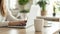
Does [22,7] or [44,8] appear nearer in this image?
[44,8]

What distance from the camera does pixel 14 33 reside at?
1.35 m

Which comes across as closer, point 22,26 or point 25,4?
point 22,26

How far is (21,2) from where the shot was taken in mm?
6324

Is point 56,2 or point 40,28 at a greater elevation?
point 56,2

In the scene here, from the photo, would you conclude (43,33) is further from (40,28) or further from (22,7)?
(22,7)

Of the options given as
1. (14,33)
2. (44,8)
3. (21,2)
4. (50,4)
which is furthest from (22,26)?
(21,2)

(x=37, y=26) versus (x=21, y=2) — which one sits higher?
(x=21, y=2)

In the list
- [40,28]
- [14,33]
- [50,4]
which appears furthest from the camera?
[50,4]

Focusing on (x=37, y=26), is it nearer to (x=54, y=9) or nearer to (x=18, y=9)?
(x=54, y=9)

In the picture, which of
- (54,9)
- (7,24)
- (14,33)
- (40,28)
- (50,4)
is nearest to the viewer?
(14,33)

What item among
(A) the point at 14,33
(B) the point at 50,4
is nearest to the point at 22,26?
(A) the point at 14,33

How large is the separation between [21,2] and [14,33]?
16.5 feet

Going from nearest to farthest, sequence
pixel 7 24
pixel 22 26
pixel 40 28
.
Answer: pixel 40 28 < pixel 22 26 < pixel 7 24

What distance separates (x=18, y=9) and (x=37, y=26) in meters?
5.13
